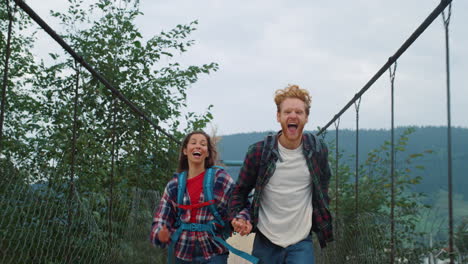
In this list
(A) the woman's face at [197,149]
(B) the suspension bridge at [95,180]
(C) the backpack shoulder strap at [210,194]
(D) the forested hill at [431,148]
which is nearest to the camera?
(D) the forested hill at [431,148]

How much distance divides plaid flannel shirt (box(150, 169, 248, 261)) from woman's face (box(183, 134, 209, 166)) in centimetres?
11

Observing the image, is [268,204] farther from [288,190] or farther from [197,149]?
[197,149]

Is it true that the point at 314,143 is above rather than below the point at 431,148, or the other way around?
below

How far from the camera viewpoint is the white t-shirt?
2.02 metres

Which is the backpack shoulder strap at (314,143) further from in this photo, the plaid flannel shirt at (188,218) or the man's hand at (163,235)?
the man's hand at (163,235)

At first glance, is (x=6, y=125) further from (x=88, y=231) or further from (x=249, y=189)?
(x=249, y=189)

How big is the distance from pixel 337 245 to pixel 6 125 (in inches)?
95.9

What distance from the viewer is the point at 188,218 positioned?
2.16 m

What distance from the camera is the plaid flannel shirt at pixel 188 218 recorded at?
2127 mm

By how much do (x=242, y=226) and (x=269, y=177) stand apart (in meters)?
0.23

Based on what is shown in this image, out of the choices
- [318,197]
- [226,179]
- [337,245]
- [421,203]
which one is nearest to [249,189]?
[226,179]

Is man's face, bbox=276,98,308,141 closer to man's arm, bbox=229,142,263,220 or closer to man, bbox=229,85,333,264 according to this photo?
man, bbox=229,85,333,264

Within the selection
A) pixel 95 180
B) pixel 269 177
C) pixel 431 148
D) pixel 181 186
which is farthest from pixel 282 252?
pixel 95 180

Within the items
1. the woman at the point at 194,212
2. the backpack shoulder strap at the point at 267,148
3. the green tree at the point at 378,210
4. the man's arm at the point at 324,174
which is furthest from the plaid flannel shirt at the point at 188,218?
the green tree at the point at 378,210
